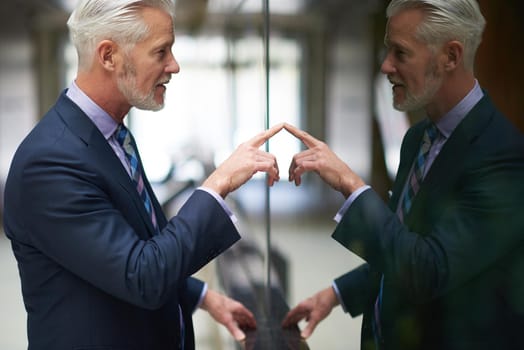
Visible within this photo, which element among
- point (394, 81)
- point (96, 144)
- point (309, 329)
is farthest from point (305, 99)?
point (309, 329)

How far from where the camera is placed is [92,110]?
137 cm

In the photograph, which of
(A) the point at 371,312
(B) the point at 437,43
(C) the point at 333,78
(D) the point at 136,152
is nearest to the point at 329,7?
(C) the point at 333,78

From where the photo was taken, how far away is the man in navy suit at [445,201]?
3.50ft

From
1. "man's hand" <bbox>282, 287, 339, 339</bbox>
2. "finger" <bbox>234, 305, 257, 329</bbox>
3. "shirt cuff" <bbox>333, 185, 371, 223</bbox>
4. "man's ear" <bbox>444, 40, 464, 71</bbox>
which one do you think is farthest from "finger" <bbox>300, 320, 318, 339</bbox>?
"man's ear" <bbox>444, 40, 464, 71</bbox>

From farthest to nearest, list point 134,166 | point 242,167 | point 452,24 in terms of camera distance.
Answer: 1. point 134,166
2. point 242,167
3. point 452,24

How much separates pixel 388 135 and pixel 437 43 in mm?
211

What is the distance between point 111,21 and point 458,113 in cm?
70

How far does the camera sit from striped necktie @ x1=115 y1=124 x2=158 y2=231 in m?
1.45

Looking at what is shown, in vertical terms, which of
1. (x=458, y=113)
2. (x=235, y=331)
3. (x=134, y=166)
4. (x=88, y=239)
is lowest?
(x=235, y=331)

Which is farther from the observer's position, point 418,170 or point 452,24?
point 418,170

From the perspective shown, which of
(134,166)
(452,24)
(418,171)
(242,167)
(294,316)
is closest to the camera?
(452,24)

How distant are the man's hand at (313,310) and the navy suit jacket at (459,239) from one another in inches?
17.8

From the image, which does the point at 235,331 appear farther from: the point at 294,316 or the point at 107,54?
the point at 107,54

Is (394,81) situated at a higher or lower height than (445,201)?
higher
